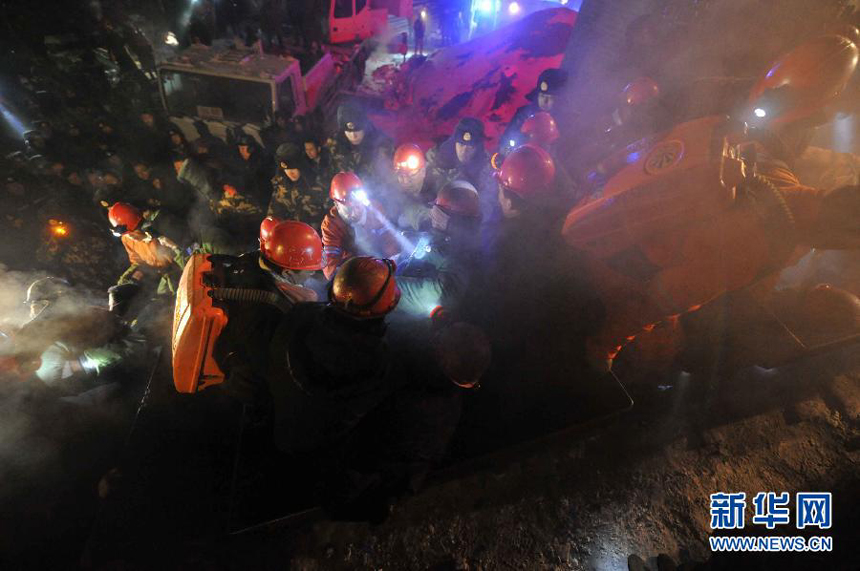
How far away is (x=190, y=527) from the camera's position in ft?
9.53

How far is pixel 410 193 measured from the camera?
5227 millimetres

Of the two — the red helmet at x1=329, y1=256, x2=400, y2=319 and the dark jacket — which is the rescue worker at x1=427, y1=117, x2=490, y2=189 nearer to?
the red helmet at x1=329, y1=256, x2=400, y2=319

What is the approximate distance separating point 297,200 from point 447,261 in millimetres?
3610

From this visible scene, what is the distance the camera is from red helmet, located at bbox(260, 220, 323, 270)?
10.4ft

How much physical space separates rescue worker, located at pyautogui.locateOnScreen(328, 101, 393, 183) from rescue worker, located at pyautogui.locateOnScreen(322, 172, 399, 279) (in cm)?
120

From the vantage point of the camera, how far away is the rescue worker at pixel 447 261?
143 inches

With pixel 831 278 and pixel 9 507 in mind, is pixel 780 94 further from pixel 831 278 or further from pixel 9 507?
pixel 9 507

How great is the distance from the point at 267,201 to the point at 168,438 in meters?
4.89

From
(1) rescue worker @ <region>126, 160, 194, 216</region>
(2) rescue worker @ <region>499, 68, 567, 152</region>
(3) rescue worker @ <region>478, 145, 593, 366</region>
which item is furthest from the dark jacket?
(1) rescue worker @ <region>126, 160, 194, 216</region>

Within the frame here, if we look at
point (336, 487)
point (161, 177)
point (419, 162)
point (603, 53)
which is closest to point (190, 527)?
point (336, 487)

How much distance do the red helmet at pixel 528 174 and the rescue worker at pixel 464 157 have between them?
1.75 meters

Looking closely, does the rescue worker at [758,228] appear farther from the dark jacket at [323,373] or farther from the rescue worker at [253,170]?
the rescue worker at [253,170]

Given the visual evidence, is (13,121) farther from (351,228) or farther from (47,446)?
(351,228)

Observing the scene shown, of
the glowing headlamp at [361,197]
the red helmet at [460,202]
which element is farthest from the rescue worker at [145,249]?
the red helmet at [460,202]
